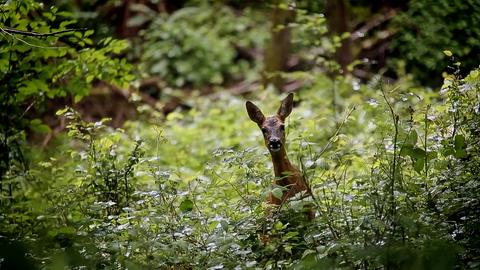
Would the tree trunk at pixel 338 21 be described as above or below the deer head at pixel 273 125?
above

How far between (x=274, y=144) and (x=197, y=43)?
25.8 feet

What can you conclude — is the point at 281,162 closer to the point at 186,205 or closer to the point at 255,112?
the point at 255,112

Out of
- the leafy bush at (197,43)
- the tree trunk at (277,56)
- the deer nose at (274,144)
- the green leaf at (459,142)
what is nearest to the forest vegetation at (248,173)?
the green leaf at (459,142)

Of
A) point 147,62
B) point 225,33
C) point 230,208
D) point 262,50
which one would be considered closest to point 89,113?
point 147,62

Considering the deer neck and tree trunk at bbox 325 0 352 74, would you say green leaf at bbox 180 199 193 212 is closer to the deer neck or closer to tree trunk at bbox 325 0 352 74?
the deer neck

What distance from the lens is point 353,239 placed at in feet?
12.6

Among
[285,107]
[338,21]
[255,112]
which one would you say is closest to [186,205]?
[255,112]

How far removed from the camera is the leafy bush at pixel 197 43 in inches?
496

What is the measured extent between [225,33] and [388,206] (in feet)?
31.5

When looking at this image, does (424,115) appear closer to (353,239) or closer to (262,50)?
(353,239)

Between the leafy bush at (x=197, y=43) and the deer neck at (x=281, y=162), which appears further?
the leafy bush at (x=197, y=43)

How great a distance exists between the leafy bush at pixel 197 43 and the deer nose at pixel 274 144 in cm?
736

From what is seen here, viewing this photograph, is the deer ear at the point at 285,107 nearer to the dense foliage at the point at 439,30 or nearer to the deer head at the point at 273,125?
the deer head at the point at 273,125

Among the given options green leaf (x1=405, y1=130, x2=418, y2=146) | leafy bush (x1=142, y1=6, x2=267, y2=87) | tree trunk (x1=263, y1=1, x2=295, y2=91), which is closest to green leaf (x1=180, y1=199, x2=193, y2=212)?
green leaf (x1=405, y1=130, x2=418, y2=146)
